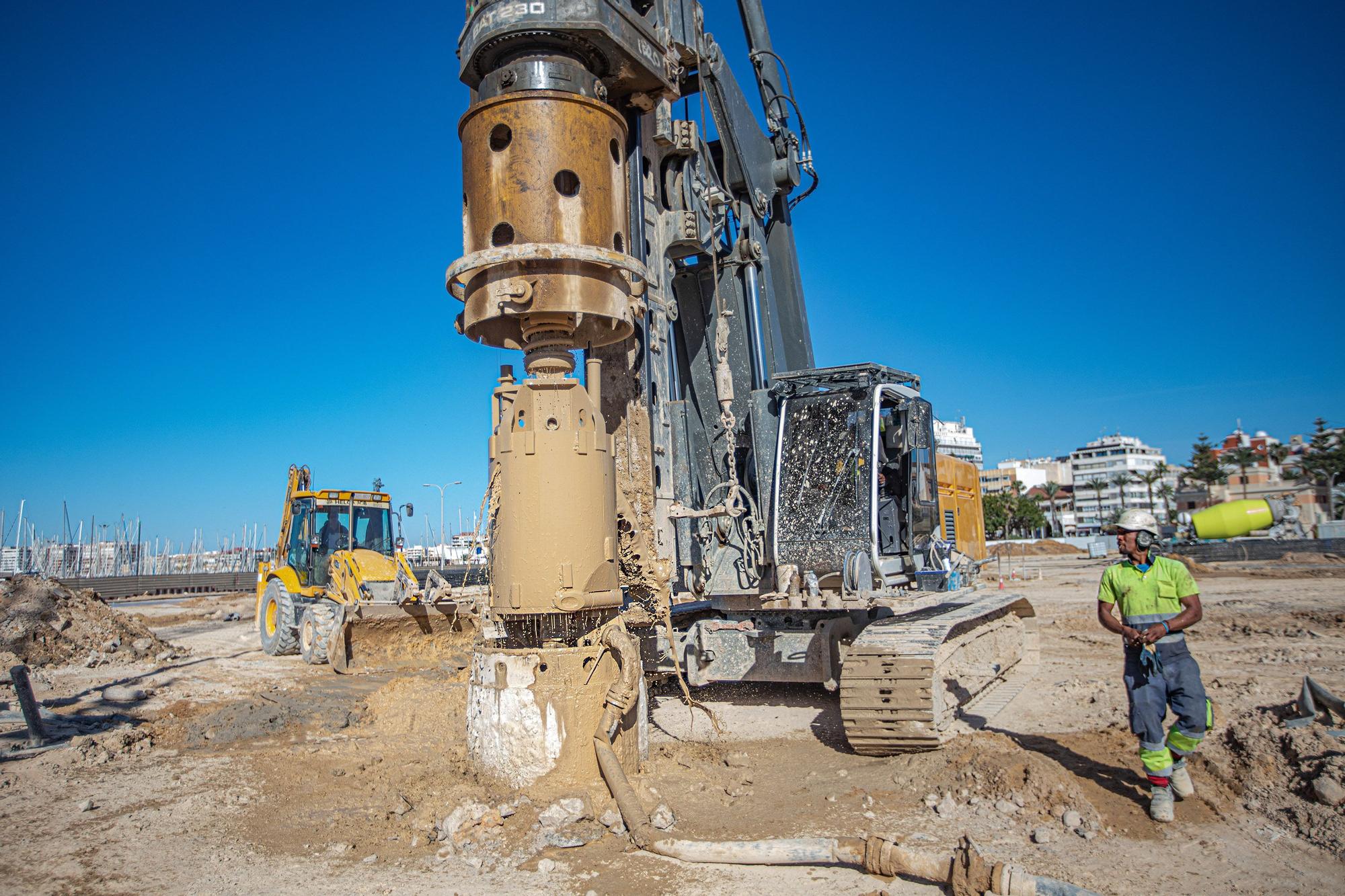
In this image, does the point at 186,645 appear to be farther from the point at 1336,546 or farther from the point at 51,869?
the point at 1336,546

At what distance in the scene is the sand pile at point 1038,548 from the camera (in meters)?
47.7

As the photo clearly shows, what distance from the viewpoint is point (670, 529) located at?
21.8ft

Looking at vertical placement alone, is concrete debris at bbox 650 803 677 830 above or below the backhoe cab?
below

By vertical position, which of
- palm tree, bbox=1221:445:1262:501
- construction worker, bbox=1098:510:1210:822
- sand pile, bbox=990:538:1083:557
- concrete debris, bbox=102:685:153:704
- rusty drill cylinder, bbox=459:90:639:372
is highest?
palm tree, bbox=1221:445:1262:501

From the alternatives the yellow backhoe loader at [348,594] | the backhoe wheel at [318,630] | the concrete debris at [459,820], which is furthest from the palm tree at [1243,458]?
the concrete debris at [459,820]

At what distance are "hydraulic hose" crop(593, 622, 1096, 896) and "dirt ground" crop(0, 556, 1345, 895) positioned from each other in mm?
88

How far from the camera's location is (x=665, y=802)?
525cm

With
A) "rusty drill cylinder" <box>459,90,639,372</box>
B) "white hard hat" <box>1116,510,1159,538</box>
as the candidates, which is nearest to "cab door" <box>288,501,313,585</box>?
"rusty drill cylinder" <box>459,90,639,372</box>

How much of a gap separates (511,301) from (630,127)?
215 centimetres

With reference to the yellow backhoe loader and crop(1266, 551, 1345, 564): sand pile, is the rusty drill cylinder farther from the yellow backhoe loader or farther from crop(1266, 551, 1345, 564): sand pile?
crop(1266, 551, 1345, 564): sand pile

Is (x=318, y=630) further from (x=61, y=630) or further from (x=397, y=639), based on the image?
(x=61, y=630)

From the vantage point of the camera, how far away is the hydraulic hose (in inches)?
144

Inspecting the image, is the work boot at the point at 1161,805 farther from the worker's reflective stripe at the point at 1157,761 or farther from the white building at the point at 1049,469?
the white building at the point at 1049,469

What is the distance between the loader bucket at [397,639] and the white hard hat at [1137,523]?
26.9ft
